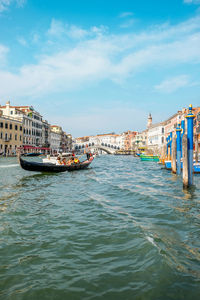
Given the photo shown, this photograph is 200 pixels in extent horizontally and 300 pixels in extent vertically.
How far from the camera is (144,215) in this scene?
524cm

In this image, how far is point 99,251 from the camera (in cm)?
338

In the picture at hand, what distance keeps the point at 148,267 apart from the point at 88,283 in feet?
2.61

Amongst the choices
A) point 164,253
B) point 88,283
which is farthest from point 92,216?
point 88,283

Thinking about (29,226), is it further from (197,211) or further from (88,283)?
(197,211)

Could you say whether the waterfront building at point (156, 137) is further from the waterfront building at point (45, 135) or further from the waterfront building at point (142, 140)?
the waterfront building at point (45, 135)

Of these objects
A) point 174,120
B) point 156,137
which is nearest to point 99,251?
point 174,120

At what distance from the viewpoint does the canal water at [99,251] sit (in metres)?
2.48

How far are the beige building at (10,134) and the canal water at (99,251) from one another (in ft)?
108

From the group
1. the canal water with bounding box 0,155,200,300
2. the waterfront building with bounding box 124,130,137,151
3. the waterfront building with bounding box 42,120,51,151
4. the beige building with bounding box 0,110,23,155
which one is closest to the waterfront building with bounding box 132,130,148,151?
the waterfront building with bounding box 124,130,137,151

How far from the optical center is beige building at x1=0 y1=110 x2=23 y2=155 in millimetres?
36600

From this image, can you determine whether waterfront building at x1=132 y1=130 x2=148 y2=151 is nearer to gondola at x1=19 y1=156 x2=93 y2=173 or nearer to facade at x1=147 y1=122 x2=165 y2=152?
facade at x1=147 y1=122 x2=165 y2=152

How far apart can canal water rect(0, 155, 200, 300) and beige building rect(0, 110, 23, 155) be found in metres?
32.9

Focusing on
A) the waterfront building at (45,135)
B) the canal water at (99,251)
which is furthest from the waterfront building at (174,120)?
the canal water at (99,251)

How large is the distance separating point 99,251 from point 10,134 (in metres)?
38.2
